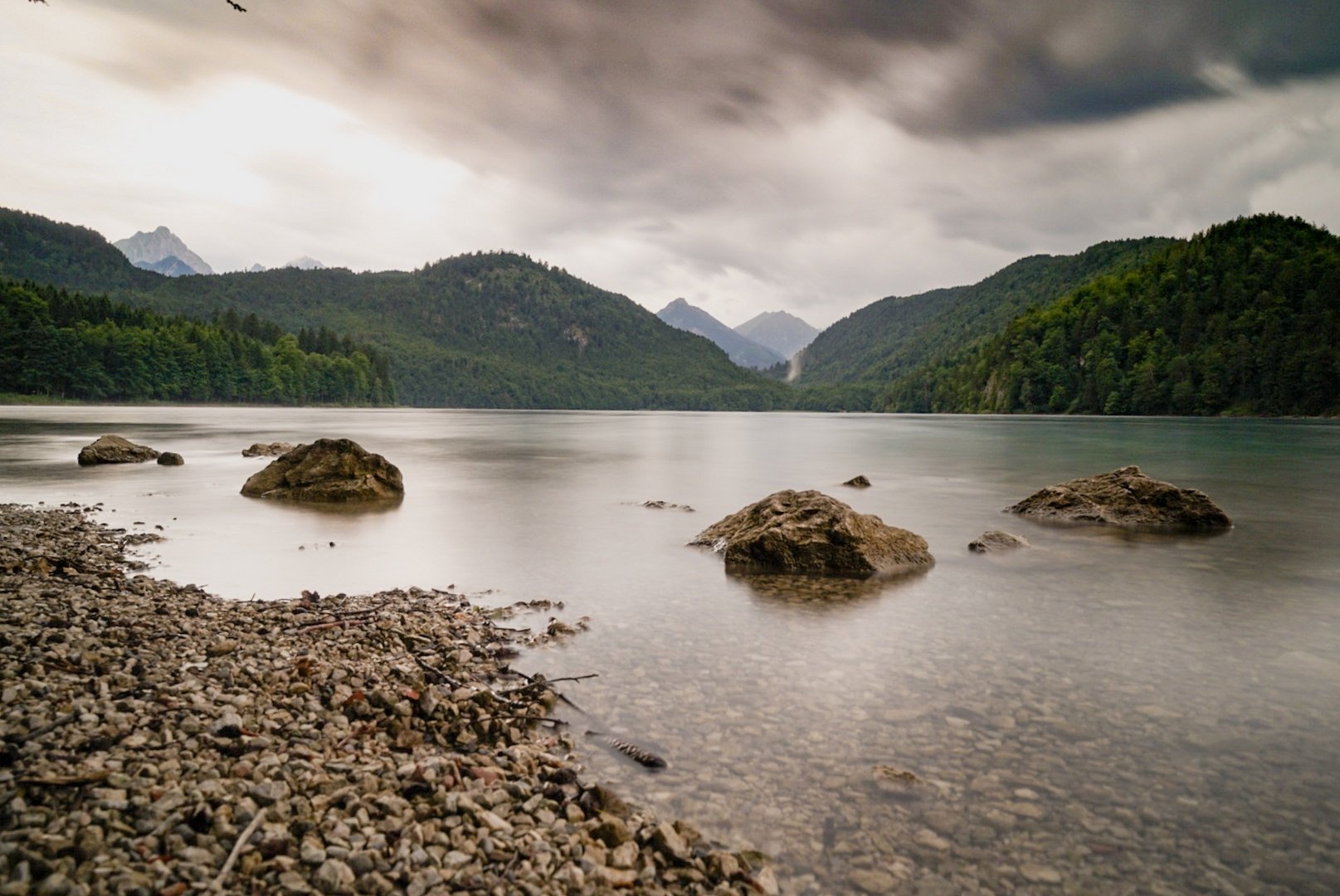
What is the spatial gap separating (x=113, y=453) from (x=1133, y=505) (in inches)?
1791

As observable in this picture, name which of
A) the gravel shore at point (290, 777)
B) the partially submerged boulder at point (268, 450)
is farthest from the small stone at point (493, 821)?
the partially submerged boulder at point (268, 450)

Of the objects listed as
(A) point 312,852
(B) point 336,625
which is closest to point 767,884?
(A) point 312,852

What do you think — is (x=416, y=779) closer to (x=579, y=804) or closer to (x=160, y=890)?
(x=579, y=804)

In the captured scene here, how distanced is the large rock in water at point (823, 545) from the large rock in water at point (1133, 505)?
869 cm

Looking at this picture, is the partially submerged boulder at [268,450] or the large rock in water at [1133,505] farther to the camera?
the partially submerged boulder at [268,450]

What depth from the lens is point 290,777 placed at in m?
5.12

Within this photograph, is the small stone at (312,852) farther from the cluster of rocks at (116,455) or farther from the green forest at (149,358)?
the green forest at (149,358)

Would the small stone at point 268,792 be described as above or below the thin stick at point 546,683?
above

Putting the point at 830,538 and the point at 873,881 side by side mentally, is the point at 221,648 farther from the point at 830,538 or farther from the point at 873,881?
the point at 830,538

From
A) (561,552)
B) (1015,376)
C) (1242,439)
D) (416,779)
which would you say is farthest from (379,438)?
(1015,376)

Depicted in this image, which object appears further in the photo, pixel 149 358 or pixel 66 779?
pixel 149 358

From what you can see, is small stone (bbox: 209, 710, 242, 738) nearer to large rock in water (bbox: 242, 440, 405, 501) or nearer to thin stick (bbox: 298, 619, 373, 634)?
thin stick (bbox: 298, 619, 373, 634)

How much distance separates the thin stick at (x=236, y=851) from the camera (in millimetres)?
3918

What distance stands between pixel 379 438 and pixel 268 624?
6651cm
